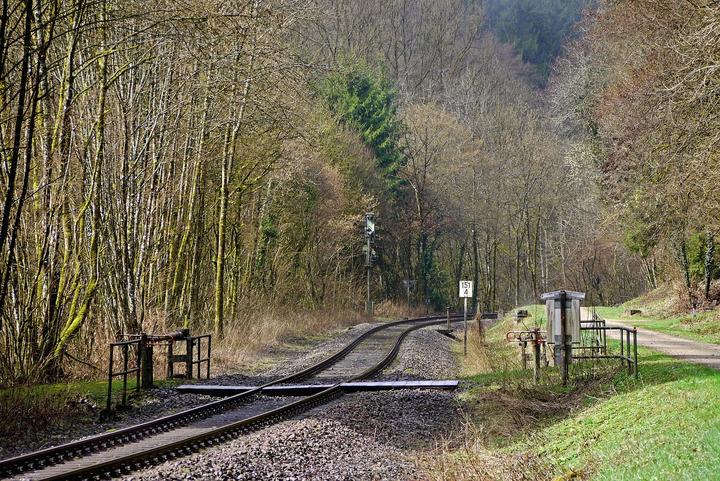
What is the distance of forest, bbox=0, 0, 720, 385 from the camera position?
51.2 ft

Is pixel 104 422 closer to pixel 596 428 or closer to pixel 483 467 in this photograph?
pixel 483 467

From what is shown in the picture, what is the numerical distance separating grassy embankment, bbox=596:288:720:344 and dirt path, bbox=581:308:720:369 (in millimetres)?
716

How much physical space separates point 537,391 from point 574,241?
49.6m

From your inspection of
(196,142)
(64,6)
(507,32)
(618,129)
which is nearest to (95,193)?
(64,6)

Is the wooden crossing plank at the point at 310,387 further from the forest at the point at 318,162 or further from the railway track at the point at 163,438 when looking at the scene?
the forest at the point at 318,162

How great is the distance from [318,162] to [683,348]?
24.7 meters

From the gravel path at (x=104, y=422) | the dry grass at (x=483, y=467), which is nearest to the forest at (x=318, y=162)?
the gravel path at (x=104, y=422)

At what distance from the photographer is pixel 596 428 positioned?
10969 millimetres

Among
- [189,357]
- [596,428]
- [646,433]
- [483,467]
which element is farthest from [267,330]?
[483,467]

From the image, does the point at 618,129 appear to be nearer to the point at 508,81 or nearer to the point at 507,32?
the point at 508,81

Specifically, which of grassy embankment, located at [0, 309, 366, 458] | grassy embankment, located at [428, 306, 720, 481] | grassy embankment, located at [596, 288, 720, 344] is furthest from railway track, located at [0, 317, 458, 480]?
grassy embankment, located at [596, 288, 720, 344]

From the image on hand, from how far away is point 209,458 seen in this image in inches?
383

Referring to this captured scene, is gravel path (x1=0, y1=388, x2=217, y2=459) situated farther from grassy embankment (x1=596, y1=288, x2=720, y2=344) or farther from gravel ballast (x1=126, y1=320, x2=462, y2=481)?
grassy embankment (x1=596, y1=288, x2=720, y2=344)

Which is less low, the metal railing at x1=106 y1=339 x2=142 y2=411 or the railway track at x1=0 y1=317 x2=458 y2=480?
the metal railing at x1=106 y1=339 x2=142 y2=411
